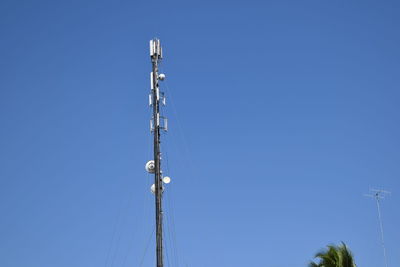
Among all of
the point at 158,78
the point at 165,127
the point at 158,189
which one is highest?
the point at 158,78

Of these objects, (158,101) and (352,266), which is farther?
(352,266)

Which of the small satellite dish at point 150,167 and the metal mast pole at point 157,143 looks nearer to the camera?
the metal mast pole at point 157,143

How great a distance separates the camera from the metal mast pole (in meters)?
30.8

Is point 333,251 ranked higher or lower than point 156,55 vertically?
lower

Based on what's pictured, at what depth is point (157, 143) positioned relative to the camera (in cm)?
3256

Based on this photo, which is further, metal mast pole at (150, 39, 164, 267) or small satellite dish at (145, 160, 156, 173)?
small satellite dish at (145, 160, 156, 173)

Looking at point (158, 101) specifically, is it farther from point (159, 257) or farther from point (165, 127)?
point (159, 257)

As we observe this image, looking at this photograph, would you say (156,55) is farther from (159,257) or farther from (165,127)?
(159,257)

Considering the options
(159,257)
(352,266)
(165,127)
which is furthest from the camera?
(352,266)

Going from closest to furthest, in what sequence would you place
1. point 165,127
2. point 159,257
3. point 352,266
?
point 159,257 < point 165,127 < point 352,266

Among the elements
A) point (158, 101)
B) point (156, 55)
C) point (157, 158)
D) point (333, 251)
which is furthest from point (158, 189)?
point (333, 251)

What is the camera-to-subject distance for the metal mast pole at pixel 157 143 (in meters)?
30.8

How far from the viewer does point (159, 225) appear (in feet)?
101

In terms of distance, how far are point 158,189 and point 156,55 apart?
7.47 metres
